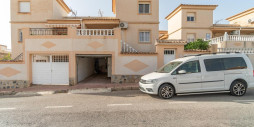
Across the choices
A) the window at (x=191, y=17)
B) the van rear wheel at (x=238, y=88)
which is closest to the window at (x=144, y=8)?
the window at (x=191, y=17)

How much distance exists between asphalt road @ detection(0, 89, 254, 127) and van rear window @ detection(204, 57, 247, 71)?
137 cm

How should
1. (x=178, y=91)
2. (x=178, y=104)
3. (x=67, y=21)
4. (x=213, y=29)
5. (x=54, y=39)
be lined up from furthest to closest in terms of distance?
(x=213, y=29) → (x=67, y=21) → (x=54, y=39) → (x=178, y=91) → (x=178, y=104)

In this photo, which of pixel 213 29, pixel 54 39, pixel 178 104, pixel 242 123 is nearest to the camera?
pixel 242 123

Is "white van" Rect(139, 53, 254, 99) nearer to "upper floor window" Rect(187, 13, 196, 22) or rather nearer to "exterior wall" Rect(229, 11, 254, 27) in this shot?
"upper floor window" Rect(187, 13, 196, 22)

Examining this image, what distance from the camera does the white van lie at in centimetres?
570

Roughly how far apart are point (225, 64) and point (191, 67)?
1.59m

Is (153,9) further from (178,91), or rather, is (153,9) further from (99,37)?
(178,91)

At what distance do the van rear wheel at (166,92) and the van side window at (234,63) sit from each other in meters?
2.79

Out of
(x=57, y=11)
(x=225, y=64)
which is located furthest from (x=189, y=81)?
(x=57, y=11)

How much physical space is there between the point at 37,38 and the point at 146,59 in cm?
804

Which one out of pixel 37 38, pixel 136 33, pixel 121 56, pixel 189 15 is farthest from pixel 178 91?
pixel 189 15

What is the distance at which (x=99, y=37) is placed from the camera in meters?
9.33

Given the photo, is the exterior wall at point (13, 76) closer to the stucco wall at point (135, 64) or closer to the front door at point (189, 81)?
the stucco wall at point (135, 64)

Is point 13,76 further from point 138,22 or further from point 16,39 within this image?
point 138,22
